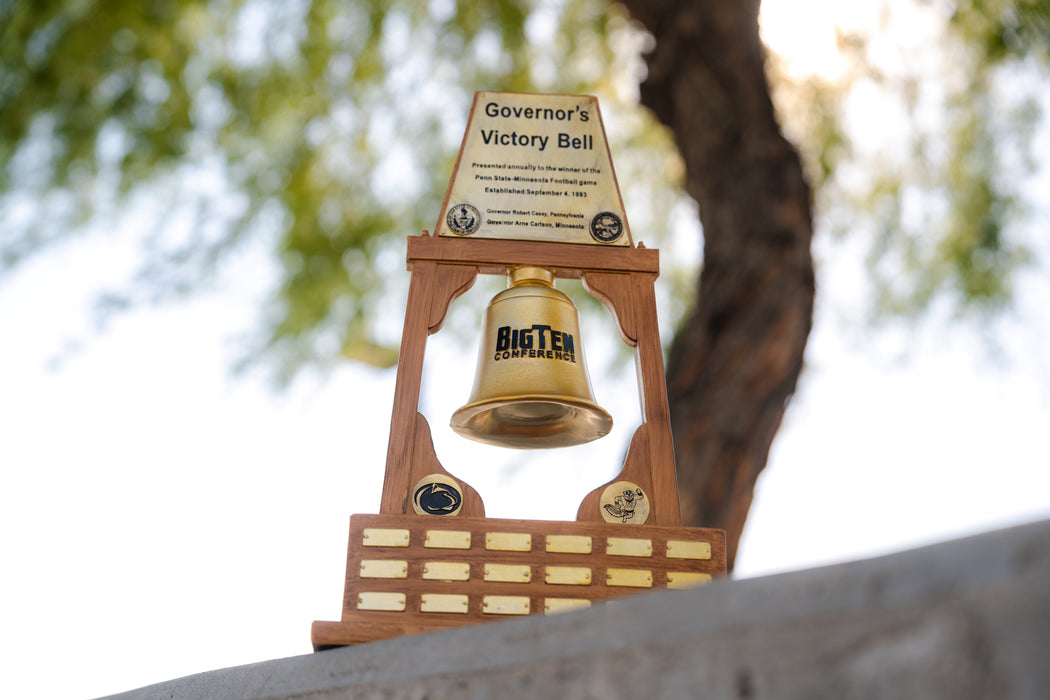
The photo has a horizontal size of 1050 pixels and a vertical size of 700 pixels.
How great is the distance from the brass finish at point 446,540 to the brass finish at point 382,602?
7cm

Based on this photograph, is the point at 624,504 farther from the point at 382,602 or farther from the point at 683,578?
the point at 382,602

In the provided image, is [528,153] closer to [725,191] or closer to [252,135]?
[725,191]

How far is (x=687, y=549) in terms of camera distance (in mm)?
1050

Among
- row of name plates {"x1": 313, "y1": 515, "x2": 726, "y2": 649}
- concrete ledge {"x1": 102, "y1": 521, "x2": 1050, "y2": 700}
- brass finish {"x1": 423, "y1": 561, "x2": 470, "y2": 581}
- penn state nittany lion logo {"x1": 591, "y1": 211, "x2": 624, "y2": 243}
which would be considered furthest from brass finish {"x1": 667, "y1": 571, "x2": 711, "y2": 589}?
penn state nittany lion logo {"x1": 591, "y1": 211, "x2": 624, "y2": 243}

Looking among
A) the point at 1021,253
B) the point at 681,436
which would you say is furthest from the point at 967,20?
the point at 681,436

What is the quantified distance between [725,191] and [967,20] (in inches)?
51.8

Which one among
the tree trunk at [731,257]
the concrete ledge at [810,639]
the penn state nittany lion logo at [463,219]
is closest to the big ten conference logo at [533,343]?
the penn state nittany lion logo at [463,219]

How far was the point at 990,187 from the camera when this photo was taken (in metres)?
3.44

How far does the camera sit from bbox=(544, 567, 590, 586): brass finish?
1015 millimetres

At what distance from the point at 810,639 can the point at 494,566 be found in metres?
0.54

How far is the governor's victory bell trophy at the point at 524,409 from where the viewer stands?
3.31 feet

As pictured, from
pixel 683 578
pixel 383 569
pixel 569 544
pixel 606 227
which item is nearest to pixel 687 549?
pixel 683 578

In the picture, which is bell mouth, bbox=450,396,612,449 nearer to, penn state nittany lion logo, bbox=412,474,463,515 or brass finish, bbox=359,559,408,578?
penn state nittany lion logo, bbox=412,474,463,515

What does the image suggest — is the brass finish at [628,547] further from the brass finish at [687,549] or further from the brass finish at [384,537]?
the brass finish at [384,537]
